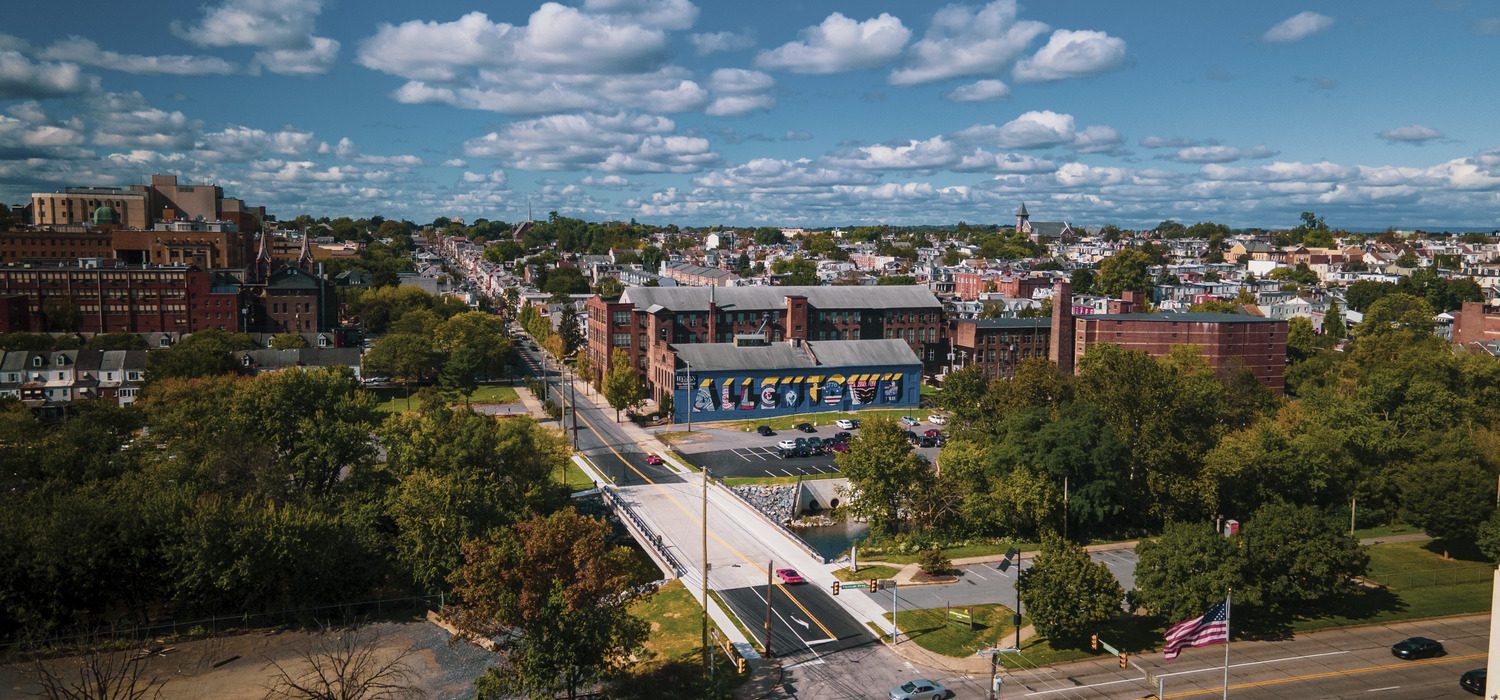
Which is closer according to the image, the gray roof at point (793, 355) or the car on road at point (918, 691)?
the car on road at point (918, 691)

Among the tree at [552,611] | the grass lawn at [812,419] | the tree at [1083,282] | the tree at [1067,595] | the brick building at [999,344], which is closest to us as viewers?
the tree at [552,611]

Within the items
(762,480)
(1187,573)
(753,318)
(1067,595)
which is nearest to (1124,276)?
(753,318)

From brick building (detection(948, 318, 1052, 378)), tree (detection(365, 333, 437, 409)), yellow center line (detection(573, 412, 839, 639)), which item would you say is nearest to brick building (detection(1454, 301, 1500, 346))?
brick building (detection(948, 318, 1052, 378))

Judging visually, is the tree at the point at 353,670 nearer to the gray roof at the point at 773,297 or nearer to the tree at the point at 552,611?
the tree at the point at 552,611

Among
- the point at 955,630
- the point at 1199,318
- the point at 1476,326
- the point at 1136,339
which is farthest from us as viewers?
the point at 1476,326

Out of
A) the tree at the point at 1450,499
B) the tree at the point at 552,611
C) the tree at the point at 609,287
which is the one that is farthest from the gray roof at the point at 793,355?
the tree at the point at 609,287

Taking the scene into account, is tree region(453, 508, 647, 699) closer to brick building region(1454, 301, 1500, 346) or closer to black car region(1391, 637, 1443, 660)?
black car region(1391, 637, 1443, 660)

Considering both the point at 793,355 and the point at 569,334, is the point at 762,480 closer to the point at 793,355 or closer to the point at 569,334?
the point at 793,355
